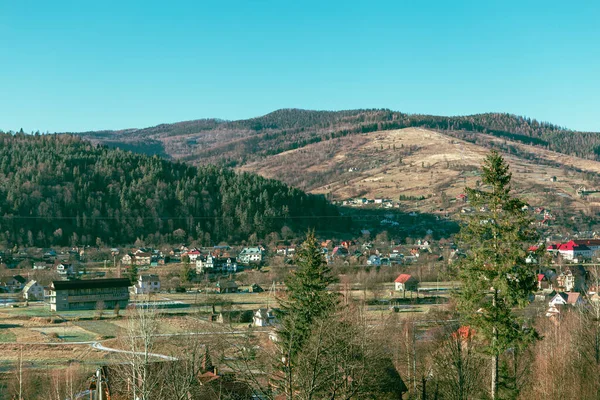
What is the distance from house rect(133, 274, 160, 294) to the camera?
66.2 metres

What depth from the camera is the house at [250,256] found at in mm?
91787

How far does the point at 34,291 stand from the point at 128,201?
55.8 m

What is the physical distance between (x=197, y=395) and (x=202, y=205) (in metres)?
106

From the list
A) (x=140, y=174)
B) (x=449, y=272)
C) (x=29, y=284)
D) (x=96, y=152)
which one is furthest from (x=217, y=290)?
(x=96, y=152)

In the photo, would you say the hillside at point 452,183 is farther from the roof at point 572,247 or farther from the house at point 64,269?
the house at point 64,269

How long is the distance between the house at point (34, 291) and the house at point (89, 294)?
23.5 ft

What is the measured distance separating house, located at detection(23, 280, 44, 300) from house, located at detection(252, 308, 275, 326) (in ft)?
89.0

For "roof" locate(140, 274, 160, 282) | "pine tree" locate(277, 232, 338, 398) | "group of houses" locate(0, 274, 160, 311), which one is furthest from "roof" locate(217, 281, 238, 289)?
"pine tree" locate(277, 232, 338, 398)

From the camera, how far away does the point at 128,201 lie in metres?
120

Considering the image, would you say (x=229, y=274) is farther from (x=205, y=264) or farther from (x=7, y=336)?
(x=7, y=336)

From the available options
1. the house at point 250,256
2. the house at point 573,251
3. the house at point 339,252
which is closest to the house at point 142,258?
the house at point 250,256

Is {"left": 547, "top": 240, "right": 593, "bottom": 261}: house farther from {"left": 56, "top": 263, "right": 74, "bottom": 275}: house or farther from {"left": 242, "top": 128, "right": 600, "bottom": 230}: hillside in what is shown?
{"left": 56, "top": 263, "right": 74, "bottom": 275}: house

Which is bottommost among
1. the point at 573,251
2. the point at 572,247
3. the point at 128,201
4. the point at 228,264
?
the point at 228,264

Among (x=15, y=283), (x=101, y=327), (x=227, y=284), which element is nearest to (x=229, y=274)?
(x=227, y=284)
